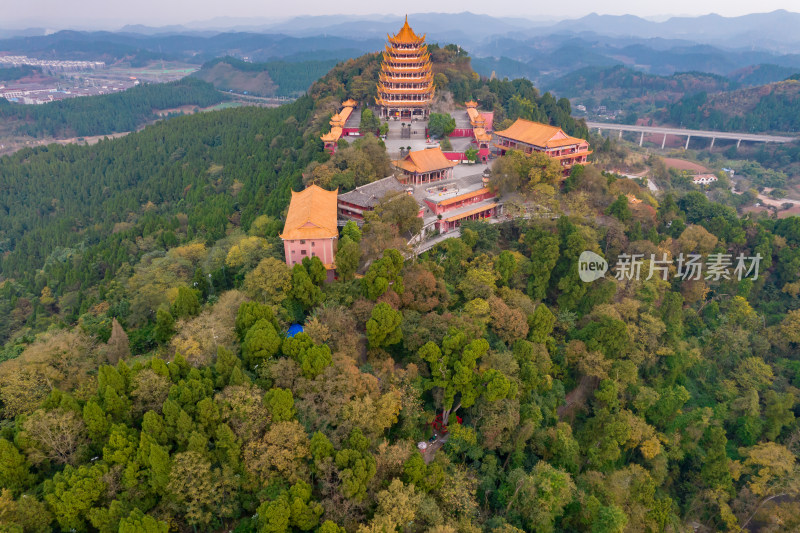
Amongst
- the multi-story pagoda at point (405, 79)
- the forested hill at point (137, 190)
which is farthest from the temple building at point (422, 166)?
the multi-story pagoda at point (405, 79)

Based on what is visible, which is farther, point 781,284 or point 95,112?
point 95,112

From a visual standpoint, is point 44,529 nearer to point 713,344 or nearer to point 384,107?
point 713,344

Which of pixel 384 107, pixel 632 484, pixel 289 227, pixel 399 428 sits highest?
pixel 384 107

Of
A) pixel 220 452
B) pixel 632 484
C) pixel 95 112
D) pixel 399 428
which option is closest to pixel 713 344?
pixel 632 484

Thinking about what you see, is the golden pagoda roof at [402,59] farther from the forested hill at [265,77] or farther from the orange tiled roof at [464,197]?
the forested hill at [265,77]

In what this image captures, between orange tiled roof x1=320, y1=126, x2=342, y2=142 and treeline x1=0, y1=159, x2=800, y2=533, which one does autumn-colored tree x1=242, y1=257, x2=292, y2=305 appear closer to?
treeline x1=0, y1=159, x2=800, y2=533

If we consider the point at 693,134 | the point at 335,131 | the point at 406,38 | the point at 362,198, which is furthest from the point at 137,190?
the point at 693,134
